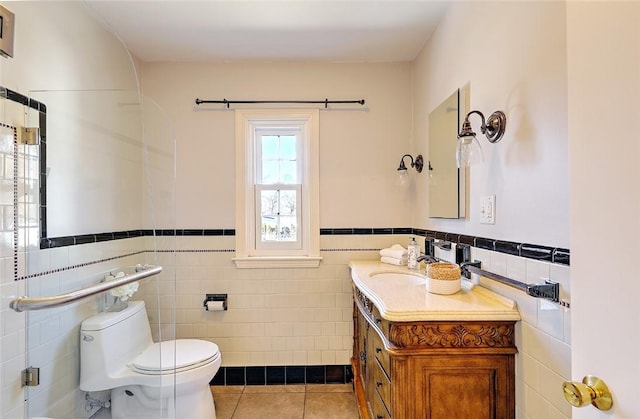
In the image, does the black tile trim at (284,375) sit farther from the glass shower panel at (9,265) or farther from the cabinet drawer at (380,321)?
the glass shower panel at (9,265)

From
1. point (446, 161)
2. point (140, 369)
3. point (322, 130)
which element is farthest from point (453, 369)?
point (322, 130)

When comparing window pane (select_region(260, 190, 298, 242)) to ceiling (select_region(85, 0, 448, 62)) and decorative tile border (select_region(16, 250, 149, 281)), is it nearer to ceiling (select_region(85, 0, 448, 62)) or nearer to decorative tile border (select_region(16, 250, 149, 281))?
decorative tile border (select_region(16, 250, 149, 281))

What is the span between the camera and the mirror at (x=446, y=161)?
1.72 m

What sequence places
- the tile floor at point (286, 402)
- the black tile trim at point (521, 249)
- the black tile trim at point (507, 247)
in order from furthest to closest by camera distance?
1. the tile floor at point (286, 402)
2. the black tile trim at point (507, 247)
3. the black tile trim at point (521, 249)

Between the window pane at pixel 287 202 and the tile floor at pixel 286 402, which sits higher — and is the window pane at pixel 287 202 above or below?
above

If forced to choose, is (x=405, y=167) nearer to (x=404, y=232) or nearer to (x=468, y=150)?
(x=404, y=232)

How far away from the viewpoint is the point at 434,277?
4.96 ft

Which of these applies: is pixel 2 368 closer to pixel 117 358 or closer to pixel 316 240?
pixel 117 358

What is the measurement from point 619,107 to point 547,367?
0.93 m

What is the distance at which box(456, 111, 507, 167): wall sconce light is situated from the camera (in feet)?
4.47

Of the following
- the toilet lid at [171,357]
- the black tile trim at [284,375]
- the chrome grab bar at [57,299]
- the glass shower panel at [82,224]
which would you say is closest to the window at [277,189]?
the glass shower panel at [82,224]

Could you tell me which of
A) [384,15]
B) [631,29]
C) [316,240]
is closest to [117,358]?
[316,240]

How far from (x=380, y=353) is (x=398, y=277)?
64 cm

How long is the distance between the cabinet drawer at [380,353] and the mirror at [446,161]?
2.46 ft
